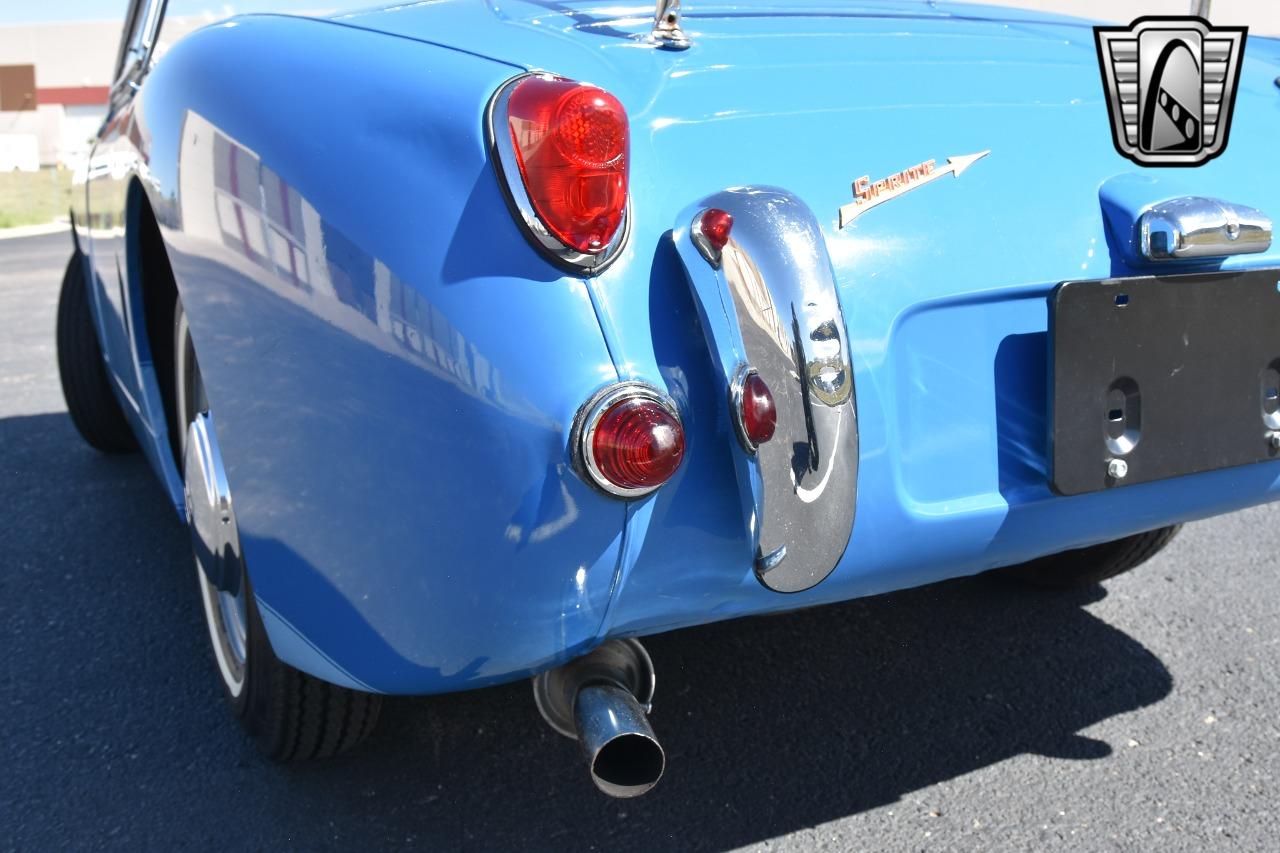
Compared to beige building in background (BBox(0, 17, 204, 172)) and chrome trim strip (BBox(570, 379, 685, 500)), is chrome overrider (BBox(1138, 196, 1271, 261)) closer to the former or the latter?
chrome trim strip (BBox(570, 379, 685, 500))

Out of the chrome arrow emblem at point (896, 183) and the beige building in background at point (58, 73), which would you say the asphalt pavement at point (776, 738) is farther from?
the beige building in background at point (58, 73)

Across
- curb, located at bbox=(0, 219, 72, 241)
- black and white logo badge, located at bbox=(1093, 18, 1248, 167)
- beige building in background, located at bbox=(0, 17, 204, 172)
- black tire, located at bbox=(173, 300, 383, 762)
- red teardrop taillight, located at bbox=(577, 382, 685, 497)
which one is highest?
black and white logo badge, located at bbox=(1093, 18, 1248, 167)

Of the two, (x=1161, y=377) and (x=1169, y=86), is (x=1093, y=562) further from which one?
(x=1169, y=86)

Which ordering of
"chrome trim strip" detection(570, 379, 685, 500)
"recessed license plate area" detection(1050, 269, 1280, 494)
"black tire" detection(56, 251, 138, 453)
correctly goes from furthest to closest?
1. "black tire" detection(56, 251, 138, 453)
2. "recessed license plate area" detection(1050, 269, 1280, 494)
3. "chrome trim strip" detection(570, 379, 685, 500)

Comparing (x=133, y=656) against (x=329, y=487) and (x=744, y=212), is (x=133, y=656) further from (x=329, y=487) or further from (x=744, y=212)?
(x=744, y=212)

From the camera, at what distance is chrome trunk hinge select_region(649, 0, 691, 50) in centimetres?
167

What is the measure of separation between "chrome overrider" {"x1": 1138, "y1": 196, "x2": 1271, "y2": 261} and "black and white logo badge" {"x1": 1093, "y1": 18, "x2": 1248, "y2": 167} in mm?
92

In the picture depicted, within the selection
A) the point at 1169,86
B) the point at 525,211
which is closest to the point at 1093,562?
the point at 1169,86

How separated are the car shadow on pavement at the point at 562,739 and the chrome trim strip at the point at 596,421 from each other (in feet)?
2.63

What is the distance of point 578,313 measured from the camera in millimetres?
1401

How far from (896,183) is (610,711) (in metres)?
0.79

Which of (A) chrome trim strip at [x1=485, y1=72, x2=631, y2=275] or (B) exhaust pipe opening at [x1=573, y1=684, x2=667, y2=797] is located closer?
(A) chrome trim strip at [x1=485, y1=72, x2=631, y2=275]

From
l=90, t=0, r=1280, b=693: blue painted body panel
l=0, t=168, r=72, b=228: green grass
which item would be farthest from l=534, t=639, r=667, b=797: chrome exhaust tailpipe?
l=0, t=168, r=72, b=228: green grass

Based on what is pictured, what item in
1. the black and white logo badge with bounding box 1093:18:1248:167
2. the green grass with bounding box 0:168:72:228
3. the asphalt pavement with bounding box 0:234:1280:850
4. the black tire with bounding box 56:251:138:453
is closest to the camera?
the black and white logo badge with bounding box 1093:18:1248:167
